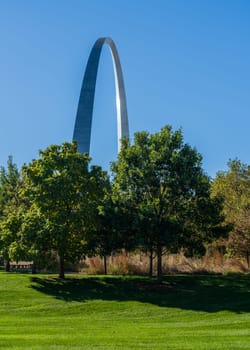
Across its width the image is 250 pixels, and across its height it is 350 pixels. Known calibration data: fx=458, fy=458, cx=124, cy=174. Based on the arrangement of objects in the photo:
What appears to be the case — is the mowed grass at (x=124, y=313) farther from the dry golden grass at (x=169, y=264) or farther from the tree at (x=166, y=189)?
the dry golden grass at (x=169, y=264)

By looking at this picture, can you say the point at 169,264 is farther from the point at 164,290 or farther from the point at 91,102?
the point at 91,102

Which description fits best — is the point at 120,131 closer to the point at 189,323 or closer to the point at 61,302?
the point at 61,302

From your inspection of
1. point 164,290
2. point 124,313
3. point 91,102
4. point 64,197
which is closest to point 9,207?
point 64,197

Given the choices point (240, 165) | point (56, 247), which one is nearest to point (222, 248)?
point (240, 165)

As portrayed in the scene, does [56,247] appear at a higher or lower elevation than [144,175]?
lower

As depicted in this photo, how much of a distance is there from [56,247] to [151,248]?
16.1 ft

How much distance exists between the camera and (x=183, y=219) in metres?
22.8

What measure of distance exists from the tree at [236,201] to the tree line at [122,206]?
4.80m

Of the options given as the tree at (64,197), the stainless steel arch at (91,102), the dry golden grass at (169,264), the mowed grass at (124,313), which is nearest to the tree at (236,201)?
the dry golden grass at (169,264)

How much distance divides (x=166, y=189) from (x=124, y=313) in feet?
26.6

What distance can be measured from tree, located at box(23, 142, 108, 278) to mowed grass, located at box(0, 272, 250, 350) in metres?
1.92

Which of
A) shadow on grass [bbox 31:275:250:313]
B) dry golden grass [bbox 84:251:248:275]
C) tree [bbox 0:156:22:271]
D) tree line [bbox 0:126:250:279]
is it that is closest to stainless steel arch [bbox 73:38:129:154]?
tree [bbox 0:156:22:271]

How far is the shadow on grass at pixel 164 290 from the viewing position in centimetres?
1758

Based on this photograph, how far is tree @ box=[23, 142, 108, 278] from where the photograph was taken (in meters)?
21.7
